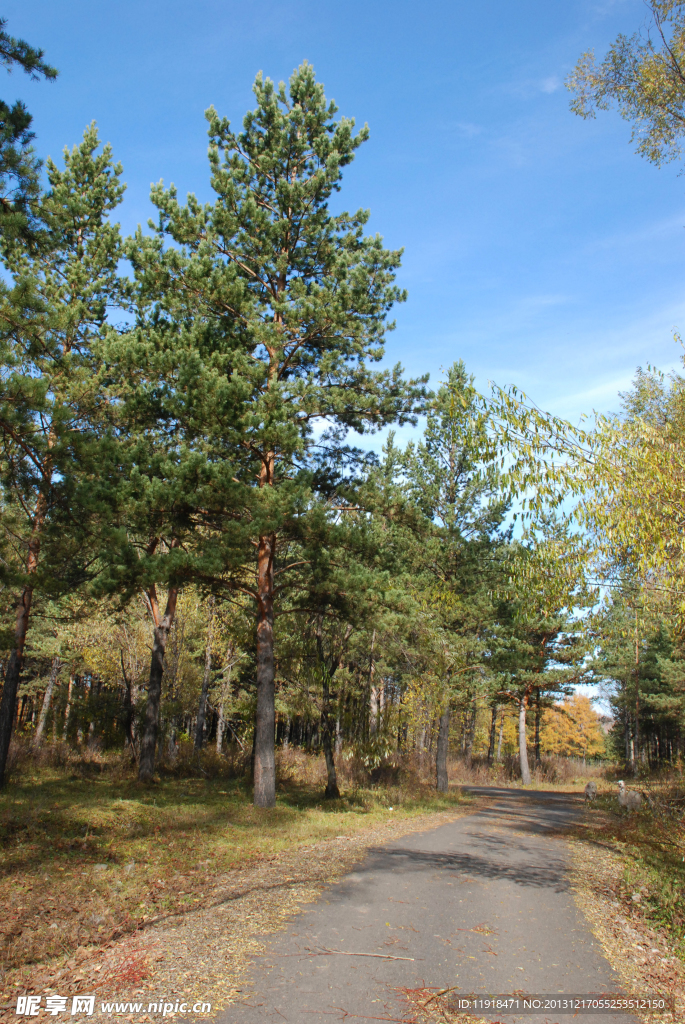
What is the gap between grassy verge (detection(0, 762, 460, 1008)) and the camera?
17.8 feet

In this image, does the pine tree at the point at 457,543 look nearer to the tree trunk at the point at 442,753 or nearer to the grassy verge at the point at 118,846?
the tree trunk at the point at 442,753

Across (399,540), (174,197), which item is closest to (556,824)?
(399,540)

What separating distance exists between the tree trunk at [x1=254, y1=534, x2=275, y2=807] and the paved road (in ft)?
14.4

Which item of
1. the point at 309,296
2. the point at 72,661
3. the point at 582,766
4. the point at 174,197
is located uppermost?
the point at 174,197

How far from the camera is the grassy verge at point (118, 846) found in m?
5.42

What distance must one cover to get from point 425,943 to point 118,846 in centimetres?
537

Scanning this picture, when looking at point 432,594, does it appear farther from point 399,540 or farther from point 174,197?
point 174,197

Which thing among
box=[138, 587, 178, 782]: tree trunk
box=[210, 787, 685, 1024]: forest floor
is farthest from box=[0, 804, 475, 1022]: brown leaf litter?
box=[138, 587, 178, 782]: tree trunk

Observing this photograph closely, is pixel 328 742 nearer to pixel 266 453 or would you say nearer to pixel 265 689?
pixel 265 689

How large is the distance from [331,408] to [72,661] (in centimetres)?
2006

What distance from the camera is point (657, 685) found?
35.9m

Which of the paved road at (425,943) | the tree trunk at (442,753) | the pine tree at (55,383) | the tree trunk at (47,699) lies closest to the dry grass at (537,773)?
the tree trunk at (442,753)

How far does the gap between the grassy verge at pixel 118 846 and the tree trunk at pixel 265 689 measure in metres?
0.56

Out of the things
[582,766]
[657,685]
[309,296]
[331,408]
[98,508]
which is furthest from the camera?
[582,766]
